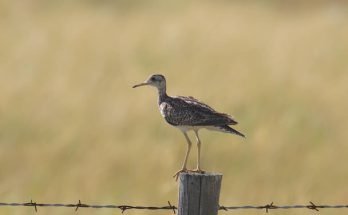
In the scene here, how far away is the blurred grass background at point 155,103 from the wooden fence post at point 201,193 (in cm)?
324

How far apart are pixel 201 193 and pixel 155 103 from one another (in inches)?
303

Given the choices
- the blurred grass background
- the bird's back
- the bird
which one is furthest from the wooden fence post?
the blurred grass background

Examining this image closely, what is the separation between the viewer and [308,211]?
10.6 m

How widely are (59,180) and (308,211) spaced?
95.8 inches

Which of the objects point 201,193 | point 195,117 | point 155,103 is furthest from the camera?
point 155,103

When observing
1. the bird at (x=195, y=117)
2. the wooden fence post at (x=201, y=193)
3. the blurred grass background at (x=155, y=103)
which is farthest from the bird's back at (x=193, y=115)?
the wooden fence post at (x=201, y=193)

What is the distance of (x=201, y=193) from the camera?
20.1 ft

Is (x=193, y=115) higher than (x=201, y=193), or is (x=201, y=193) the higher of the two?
(x=193, y=115)

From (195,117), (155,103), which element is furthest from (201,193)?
(155,103)

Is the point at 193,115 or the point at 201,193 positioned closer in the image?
the point at 201,193

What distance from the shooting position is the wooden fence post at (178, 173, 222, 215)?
6137mm

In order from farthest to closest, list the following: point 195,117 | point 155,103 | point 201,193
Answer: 1. point 155,103
2. point 195,117
3. point 201,193

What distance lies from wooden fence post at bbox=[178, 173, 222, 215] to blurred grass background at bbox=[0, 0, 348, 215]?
3.24 meters

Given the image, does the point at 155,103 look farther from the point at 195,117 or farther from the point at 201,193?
the point at 201,193
